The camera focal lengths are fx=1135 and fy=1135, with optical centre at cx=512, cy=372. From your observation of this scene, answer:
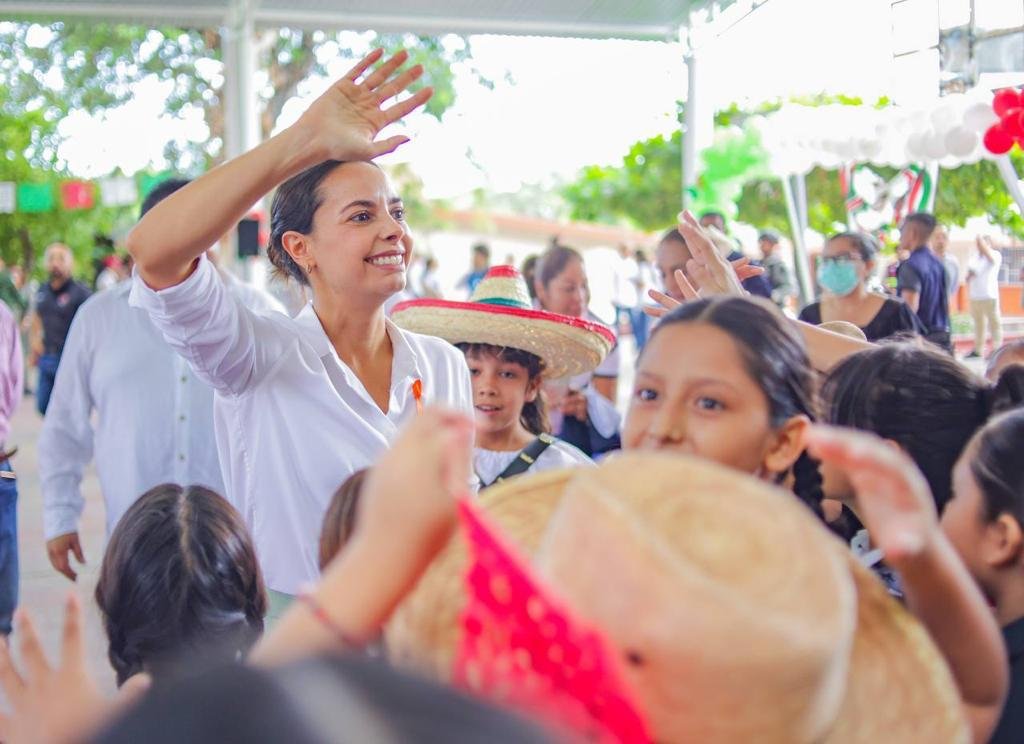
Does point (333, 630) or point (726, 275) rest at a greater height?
point (726, 275)

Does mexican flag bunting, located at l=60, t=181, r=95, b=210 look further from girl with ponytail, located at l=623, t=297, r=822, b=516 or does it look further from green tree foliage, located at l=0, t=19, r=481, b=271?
girl with ponytail, located at l=623, t=297, r=822, b=516

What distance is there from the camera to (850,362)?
227 cm

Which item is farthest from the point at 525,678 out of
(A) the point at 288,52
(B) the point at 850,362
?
(A) the point at 288,52

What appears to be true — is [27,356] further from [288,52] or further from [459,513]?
[459,513]

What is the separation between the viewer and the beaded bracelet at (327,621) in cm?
91

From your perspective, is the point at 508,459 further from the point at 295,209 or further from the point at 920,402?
the point at 920,402

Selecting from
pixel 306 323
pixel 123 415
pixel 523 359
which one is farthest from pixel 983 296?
pixel 306 323

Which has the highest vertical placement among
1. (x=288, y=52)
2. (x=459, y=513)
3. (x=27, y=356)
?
(x=288, y=52)

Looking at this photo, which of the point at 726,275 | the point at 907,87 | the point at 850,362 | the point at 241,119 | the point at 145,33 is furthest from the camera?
the point at 145,33

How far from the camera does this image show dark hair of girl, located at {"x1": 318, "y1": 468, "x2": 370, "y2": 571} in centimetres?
190

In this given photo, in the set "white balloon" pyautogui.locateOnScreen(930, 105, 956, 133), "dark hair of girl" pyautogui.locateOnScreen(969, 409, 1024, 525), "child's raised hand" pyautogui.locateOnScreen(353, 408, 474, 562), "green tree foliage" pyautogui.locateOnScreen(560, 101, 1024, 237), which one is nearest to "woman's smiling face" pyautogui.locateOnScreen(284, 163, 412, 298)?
"dark hair of girl" pyautogui.locateOnScreen(969, 409, 1024, 525)

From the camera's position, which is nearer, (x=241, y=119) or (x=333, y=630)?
(x=333, y=630)

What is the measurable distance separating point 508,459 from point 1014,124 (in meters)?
4.38

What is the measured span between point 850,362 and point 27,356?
18.4 metres
